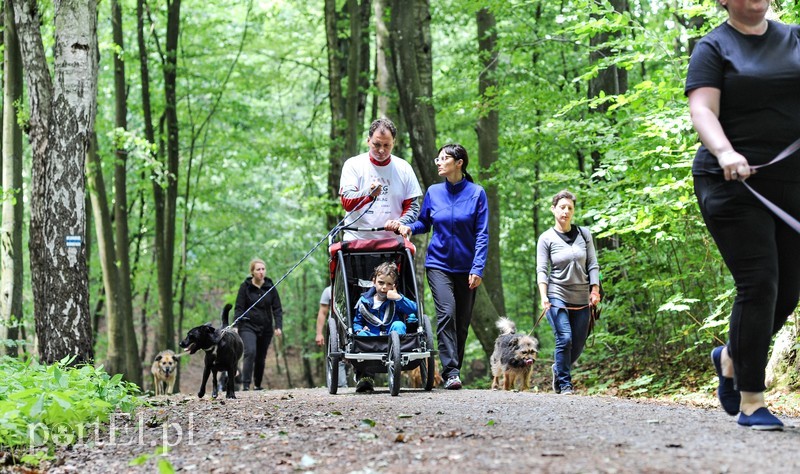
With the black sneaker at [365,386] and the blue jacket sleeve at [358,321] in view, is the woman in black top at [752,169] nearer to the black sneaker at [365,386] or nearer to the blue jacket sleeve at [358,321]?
the blue jacket sleeve at [358,321]

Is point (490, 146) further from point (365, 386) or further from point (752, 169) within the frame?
point (752, 169)

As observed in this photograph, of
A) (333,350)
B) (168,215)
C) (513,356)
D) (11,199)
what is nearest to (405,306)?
(333,350)

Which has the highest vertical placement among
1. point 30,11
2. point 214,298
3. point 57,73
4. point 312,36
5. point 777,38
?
point 312,36

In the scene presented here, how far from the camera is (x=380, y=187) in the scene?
896cm

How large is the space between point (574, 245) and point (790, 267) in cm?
456

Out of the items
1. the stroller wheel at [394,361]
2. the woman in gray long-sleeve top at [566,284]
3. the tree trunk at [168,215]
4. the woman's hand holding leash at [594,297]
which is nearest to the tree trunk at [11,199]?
the tree trunk at [168,215]

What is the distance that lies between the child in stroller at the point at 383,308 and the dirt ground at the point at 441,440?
1243mm

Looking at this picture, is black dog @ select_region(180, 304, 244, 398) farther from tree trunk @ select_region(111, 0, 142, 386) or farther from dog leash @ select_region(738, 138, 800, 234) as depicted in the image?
tree trunk @ select_region(111, 0, 142, 386)

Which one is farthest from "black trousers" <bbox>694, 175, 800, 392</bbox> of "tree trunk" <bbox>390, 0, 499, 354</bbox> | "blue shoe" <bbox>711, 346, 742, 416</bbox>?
"tree trunk" <bbox>390, 0, 499, 354</bbox>

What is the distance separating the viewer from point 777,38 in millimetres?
4828

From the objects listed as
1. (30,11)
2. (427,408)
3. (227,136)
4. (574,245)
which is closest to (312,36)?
(227,136)

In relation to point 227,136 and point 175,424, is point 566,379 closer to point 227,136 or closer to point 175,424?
point 175,424

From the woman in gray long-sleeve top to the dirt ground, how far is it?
1.68 metres

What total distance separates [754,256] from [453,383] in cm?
507
